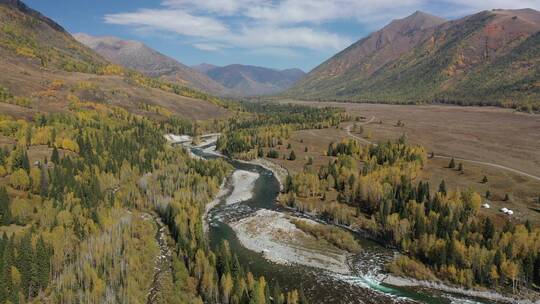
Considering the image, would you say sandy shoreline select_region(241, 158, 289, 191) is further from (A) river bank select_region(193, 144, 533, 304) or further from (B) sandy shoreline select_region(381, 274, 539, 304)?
(B) sandy shoreline select_region(381, 274, 539, 304)

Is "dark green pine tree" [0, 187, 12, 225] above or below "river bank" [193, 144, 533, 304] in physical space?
above

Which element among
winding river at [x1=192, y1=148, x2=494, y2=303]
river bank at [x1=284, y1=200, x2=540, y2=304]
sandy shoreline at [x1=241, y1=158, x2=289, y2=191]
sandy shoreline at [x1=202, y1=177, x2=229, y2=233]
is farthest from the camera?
sandy shoreline at [x1=241, y1=158, x2=289, y2=191]

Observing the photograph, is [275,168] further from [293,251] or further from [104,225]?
[104,225]

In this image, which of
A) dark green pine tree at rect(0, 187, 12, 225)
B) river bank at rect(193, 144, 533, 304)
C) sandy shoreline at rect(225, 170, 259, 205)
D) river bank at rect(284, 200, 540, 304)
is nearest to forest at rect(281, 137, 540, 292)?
river bank at rect(284, 200, 540, 304)

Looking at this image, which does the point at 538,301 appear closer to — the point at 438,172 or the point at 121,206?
the point at 438,172

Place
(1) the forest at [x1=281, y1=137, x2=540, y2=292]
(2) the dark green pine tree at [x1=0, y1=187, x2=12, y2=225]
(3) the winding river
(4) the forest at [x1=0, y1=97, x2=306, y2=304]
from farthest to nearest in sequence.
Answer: (2) the dark green pine tree at [x1=0, y1=187, x2=12, y2=225] < (1) the forest at [x1=281, y1=137, x2=540, y2=292] < (3) the winding river < (4) the forest at [x1=0, y1=97, x2=306, y2=304]

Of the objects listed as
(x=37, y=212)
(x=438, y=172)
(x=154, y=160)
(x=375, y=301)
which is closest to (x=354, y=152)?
(x=438, y=172)

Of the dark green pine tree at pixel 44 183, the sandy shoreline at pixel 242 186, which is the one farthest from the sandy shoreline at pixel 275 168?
the dark green pine tree at pixel 44 183
